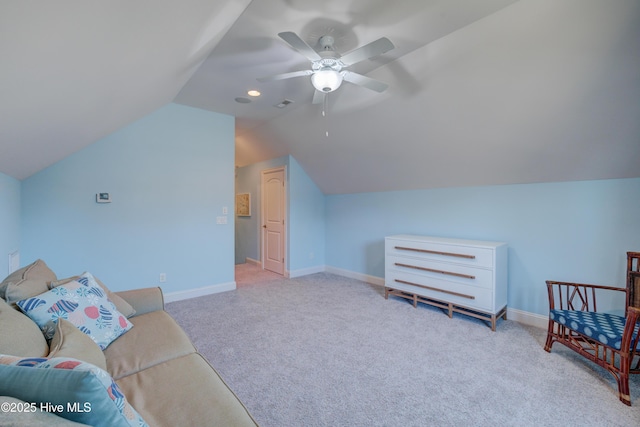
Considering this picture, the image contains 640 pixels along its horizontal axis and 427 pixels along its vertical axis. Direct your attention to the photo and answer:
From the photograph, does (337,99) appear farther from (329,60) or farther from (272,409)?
(272,409)

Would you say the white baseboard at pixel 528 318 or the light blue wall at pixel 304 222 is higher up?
the light blue wall at pixel 304 222

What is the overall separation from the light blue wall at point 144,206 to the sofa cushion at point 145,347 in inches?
78.7

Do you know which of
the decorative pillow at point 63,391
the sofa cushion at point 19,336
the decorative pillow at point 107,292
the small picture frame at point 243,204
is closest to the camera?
the decorative pillow at point 63,391

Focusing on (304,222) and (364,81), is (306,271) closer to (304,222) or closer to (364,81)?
(304,222)

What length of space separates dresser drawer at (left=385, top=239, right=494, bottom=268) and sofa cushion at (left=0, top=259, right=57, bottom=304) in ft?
11.3

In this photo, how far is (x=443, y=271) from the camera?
335 centimetres

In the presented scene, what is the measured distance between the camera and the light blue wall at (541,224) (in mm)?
2646

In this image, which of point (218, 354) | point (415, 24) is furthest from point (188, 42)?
point (218, 354)

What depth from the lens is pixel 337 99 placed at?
3518mm

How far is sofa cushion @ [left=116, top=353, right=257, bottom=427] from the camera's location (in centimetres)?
105

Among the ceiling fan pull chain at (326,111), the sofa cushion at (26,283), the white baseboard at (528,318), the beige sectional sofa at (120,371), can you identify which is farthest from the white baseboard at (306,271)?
the sofa cushion at (26,283)

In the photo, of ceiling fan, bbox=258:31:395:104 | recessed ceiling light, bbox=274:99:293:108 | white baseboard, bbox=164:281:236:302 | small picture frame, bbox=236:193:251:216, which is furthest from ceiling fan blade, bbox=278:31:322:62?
small picture frame, bbox=236:193:251:216

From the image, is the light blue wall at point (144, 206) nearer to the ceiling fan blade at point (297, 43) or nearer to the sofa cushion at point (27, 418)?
the ceiling fan blade at point (297, 43)

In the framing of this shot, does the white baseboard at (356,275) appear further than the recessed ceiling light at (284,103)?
Yes
